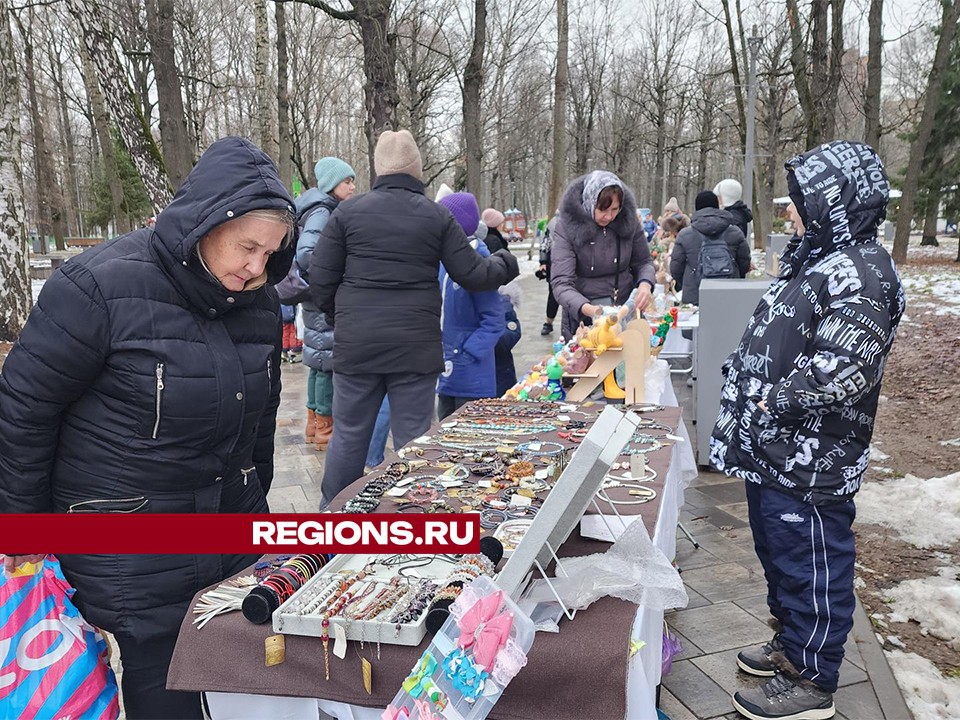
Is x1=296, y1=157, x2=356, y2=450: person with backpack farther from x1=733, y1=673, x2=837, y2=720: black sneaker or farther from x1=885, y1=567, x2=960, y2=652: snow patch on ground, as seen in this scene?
x1=885, y1=567, x2=960, y2=652: snow patch on ground

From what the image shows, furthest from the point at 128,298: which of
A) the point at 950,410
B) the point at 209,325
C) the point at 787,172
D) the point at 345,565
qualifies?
the point at 950,410

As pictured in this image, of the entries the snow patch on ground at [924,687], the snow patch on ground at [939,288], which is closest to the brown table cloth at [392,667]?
the snow patch on ground at [924,687]

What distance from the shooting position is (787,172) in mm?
2467

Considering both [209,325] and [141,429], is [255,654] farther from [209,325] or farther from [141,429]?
[209,325]

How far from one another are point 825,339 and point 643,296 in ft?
7.33

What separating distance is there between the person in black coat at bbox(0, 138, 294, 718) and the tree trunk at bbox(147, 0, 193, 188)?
7836 mm

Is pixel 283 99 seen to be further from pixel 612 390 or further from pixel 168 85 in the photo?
pixel 612 390

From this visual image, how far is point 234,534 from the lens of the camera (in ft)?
6.49

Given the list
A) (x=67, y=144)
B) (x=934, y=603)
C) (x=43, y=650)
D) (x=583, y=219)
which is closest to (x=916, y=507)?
(x=934, y=603)

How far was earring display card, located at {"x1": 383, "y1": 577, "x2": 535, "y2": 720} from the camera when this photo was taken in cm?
137

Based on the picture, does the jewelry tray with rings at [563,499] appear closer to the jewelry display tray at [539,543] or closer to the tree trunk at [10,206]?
the jewelry display tray at [539,543]

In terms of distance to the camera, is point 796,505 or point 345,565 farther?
point 796,505

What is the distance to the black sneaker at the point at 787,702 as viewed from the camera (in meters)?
2.46

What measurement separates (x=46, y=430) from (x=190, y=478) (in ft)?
1.10
